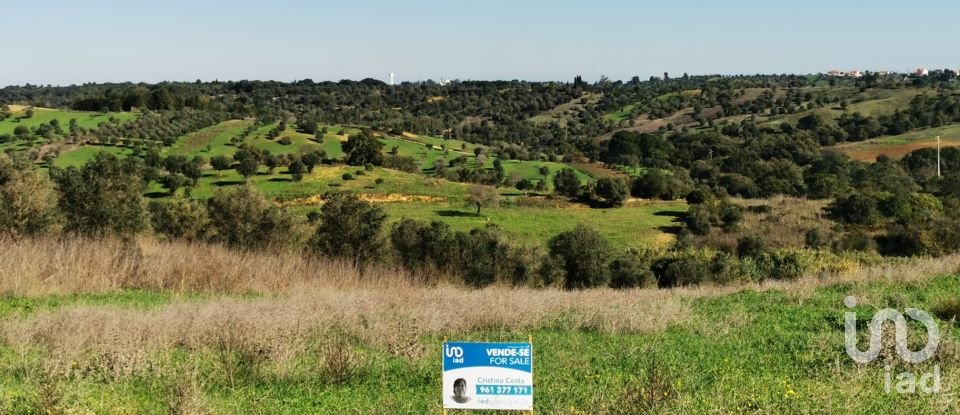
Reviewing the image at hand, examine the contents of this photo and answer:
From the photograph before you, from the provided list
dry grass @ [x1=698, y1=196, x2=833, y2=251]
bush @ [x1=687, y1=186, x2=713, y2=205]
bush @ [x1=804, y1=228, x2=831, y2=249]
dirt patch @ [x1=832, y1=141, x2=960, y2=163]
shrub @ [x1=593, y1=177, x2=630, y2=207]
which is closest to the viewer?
bush @ [x1=804, y1=228, x2=831, y2=249]

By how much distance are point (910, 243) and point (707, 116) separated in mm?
98190

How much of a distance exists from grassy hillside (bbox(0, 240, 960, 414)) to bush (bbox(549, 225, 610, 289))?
24.3 metres

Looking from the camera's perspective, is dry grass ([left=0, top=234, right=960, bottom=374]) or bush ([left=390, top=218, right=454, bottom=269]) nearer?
dry grass ([left=0, top=234, right=960, bottom=374])

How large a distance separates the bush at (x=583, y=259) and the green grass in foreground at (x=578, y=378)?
28.9 meters

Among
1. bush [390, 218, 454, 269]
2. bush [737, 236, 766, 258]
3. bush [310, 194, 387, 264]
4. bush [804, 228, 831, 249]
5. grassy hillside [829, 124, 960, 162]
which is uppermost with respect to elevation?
grassy hillside [829, 124, 960, 162]

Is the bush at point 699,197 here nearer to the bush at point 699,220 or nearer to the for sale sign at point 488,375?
the bush at point 699,220

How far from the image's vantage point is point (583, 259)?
40750mm

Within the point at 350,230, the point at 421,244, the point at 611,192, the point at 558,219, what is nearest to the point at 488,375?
the point at 350,230

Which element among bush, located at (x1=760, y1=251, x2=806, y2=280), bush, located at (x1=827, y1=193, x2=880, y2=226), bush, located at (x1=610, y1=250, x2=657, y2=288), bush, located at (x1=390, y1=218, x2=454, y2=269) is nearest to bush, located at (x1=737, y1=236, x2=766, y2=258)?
bush, located at (x1=760, y1=251, x2=806, y2=280)

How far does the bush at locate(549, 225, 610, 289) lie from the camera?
40219mm

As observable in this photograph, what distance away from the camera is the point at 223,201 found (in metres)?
35.7

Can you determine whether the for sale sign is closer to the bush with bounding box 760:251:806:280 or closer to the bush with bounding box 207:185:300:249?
the bush with bounding box 207:185:300:249

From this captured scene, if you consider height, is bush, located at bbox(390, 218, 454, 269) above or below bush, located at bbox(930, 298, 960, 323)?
below

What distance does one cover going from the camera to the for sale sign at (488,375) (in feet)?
18.0
